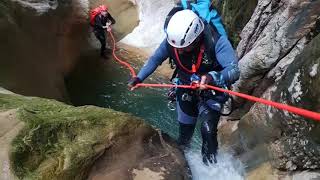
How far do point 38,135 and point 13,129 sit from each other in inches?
10.6

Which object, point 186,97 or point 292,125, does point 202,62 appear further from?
point 292,125

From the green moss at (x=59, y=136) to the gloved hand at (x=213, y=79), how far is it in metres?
1.00

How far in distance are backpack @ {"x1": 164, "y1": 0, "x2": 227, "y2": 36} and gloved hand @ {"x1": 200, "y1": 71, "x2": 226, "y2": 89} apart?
23.7 inches

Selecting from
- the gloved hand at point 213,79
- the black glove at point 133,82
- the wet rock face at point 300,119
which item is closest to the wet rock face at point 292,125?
the wet rock face at point 300,119

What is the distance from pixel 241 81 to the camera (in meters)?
8.35

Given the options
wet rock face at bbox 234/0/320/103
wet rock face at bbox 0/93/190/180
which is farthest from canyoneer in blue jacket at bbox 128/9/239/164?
wet rock face at bbox 234/0/320/103

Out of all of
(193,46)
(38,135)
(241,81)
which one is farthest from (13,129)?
(241,81)

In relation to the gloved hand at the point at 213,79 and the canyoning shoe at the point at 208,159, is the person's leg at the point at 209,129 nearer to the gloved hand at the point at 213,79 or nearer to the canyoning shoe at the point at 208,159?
the canyoning shoe at the point at 208,159

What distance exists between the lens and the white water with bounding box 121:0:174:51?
48.7 ft

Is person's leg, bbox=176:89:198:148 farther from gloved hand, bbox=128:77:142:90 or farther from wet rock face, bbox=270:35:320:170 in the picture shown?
wet rock face, bbox=270:35:320:170

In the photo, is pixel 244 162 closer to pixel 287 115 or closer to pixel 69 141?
pixel 287 115

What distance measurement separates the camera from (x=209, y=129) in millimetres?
5898

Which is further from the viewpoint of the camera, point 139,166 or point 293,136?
point 293,136

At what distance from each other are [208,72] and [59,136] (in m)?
2.02
